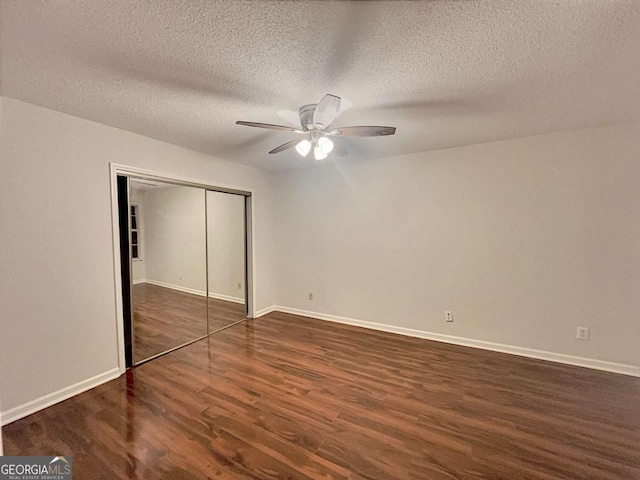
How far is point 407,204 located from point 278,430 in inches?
110

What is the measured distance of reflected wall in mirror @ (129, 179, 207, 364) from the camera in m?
2.88

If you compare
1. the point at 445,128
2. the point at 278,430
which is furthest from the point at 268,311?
the point at 445,128

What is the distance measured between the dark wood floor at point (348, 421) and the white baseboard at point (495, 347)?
0.11 meters

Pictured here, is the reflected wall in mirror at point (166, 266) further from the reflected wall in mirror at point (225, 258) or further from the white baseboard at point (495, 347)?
the white baseboard at point (495, 347)

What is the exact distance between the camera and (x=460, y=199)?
10.3 ft

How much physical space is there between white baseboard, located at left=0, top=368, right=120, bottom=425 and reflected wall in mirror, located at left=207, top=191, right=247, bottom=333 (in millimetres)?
1248

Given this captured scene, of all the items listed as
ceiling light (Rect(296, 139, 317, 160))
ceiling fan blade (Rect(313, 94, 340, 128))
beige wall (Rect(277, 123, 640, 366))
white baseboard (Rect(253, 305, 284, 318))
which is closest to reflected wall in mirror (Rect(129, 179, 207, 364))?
white baseboard (Rect(253, 305, 284, 318))

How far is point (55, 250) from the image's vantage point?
2.16 metres

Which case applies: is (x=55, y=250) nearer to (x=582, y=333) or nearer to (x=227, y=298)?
(x=227, y=298)

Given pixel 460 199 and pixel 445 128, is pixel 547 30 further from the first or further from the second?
pixel 460 199

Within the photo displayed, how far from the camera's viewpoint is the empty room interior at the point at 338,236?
55.6 inches

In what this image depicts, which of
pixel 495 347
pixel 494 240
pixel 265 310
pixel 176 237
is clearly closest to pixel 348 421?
pixel 495 347

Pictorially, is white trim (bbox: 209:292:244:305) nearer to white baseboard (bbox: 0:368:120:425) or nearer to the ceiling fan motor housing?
white baseboard (bbox: 0:368:120:425)

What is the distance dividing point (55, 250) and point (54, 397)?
118cm
